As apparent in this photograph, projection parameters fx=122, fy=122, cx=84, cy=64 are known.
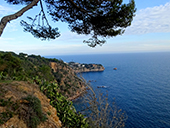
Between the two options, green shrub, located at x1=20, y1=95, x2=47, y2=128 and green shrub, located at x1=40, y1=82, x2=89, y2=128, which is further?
green shrub, located at x1=40, y1=82, x2=89, y2=128

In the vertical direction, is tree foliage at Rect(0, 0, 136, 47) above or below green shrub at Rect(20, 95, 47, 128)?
above

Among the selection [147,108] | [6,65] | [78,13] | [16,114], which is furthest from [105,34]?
[147,108]

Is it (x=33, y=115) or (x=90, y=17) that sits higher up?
(x=90, y=17)

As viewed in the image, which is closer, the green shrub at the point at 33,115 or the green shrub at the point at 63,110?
the green shrub at the point at 33,115

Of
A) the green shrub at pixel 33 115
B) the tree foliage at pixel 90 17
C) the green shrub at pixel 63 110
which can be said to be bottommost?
the green shrub at pixel 63 110

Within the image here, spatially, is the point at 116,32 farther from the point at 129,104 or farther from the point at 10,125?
the point at 129,104

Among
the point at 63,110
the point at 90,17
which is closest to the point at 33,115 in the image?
the point at 63,110

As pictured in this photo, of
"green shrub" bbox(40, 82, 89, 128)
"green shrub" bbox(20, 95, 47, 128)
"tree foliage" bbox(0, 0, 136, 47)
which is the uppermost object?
"tree foliage" bbox(0, 0, 136, 47)

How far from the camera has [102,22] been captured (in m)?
5.03

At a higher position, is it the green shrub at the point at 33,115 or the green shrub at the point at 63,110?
the green shrub at the point at 33,115

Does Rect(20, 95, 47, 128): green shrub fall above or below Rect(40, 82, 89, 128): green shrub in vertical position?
above

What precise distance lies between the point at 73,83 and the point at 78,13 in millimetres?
29733

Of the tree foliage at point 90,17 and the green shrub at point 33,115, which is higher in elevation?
the tree foliage at point 90,17

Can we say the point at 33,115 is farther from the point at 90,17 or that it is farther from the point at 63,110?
the point at 90,17
